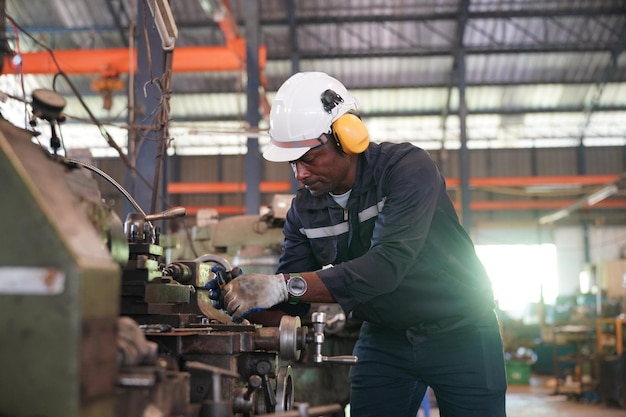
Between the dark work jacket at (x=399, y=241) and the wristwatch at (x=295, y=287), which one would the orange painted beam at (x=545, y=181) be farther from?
the wristwatch at (x=295, y=287)

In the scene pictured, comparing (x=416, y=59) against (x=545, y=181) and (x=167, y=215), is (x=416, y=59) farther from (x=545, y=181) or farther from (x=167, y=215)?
(x=167, y=215)

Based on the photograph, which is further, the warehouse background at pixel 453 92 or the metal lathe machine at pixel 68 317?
the warehouse background at pixel 453 92

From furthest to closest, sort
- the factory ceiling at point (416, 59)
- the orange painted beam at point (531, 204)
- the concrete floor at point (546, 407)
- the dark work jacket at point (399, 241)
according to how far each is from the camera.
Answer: the orange painted beam at point (531, 204)
the factory ceiling at point (416, 59)
the concrete floor at point (546, 407)
the dark work jacket at point (399, 241)

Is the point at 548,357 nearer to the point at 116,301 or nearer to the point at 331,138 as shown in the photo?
the point at 331,138

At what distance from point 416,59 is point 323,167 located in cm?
864

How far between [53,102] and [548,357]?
8863 millimetres

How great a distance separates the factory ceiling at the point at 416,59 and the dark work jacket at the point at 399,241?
6.31 m

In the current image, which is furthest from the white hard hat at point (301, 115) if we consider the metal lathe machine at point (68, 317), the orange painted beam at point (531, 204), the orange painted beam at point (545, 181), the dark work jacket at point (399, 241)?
the orange painted beam at point (531, 204)

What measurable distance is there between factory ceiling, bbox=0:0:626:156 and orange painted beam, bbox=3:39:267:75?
144 centimetres

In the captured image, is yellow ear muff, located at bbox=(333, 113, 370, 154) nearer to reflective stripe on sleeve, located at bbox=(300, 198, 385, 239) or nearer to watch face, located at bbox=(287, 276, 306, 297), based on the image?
reflective stripe on sleeve, located at bbox=(300, 198, 385, 239)

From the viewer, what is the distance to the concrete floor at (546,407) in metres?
5.53

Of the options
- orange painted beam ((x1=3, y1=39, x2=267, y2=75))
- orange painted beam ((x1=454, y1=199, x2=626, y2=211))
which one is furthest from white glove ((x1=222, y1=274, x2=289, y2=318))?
orange painted beam ((x1=454, y1=199, x2=626, y2=211))

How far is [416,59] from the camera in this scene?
9.92m

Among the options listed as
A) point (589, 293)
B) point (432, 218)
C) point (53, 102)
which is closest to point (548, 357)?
point (589, 293)
